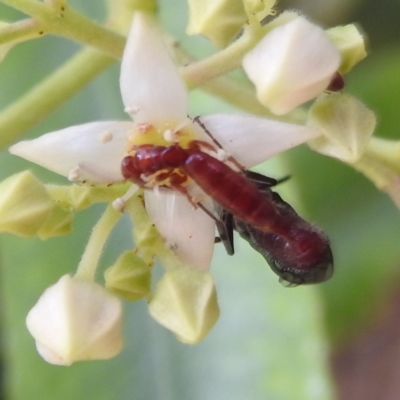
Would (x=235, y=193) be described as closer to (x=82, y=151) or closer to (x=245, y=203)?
(x=245, y=203)

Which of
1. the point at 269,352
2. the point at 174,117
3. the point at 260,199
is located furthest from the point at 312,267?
the point at 269,352

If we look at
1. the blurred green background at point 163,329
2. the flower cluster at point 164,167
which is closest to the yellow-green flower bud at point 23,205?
the flower cluster at point 164,167

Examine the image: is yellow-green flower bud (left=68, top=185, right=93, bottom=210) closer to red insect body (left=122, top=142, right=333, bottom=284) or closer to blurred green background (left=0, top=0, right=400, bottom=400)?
red insect body (left=122, top=142, right=333, bottom=284)

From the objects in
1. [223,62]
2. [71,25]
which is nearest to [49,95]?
[71,25]

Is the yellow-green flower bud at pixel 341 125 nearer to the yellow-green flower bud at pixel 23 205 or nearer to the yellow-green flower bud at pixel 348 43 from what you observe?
the yellow-green flower bud at pixel 348 43

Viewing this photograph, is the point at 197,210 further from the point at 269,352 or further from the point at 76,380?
the point at 76,380
